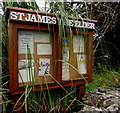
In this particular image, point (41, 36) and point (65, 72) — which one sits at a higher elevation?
point (41, 36)

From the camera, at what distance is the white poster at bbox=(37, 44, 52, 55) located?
0.93 m

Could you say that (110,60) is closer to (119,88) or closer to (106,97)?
(119,88)

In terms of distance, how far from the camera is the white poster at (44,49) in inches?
36.7

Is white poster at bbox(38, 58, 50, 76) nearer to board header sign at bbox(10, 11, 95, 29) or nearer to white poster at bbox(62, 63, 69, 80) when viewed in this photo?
white poster at bbox(62, 63, 69, 80)

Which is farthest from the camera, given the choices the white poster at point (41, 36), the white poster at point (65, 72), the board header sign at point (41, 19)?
the white poster at point (65, 72)

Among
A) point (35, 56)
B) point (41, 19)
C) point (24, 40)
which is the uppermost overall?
point (41, 19)

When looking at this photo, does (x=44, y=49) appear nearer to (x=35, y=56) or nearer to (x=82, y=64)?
(x=35, y=56)

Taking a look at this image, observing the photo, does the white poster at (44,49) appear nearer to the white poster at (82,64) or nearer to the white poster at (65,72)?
the white poster at (65,72)

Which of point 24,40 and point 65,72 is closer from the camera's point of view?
point 24,40

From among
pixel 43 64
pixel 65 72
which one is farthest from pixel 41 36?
pixel 65 72

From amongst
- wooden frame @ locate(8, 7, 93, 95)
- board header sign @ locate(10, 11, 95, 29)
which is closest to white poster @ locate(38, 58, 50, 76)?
wooden frame @ locate(8, 7, 93, 95)

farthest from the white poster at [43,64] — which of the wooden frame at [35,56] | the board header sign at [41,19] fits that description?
the board header sign at [41,19]

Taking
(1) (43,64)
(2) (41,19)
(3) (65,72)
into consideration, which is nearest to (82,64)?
(3) (65,72)

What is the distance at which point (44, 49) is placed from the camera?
37.4 inches
